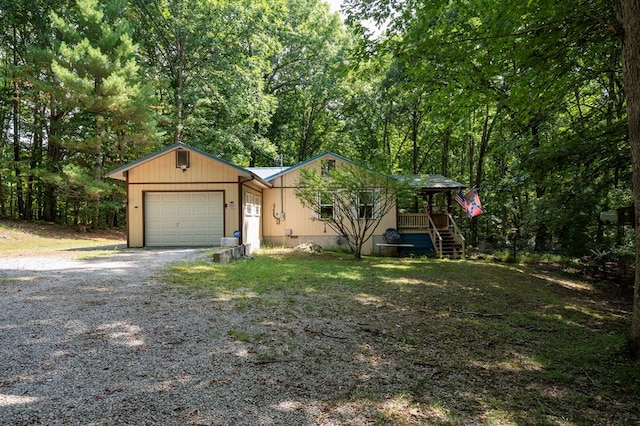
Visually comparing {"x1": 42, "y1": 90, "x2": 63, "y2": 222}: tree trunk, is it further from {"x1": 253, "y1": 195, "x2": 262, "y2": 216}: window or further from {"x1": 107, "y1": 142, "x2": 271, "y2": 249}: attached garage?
{"x1": 253, "y1": 195, "x2": 262, "y2": 216}: window

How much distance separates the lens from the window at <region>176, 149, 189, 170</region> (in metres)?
12.9

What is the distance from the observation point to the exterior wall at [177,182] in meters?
12.9

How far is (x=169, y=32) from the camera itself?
63.1 feet

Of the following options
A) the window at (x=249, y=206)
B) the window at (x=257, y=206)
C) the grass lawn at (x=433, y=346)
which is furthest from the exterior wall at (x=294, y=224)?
the grass lawn at (x=433, y=346)

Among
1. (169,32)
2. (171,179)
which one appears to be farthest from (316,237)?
(169,32)

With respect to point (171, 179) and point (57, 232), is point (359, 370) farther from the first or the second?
point (57, 232)

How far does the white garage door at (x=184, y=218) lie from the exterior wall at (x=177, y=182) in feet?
0.72

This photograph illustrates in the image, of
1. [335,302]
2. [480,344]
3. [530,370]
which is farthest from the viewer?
[335,302]

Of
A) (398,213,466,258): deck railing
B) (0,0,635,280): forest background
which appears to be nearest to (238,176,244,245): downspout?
(0,0,635,280): forest background

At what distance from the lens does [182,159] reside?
42.5 feet

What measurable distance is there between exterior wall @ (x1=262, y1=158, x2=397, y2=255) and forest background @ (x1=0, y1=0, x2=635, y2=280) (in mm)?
3899

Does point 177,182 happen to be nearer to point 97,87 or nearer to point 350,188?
point 350,188

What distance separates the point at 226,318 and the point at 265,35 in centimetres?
1965

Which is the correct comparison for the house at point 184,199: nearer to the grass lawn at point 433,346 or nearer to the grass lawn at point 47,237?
the grass lawn at point 47,237
